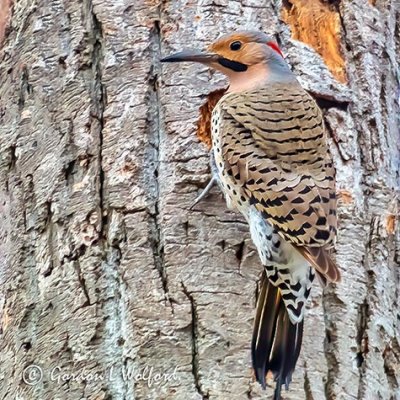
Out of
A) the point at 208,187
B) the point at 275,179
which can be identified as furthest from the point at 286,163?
the point at 208,187

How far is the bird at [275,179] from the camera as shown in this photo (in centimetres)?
315

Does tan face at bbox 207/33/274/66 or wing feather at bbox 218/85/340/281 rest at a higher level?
tan face at bbox 207/33/274/66

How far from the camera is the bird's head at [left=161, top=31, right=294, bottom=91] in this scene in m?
3.63

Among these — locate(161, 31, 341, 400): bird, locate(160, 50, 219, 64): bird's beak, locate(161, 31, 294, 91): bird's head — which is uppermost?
locate(160, 50, 219, 64): bird's beak

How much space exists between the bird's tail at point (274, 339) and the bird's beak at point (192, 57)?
0.72 meters

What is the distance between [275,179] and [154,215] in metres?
0.37

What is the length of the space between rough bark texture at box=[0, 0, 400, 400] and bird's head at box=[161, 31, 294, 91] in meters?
0.05

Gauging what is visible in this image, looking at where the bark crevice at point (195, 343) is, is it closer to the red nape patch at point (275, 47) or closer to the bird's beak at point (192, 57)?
the bird's beak at point (192, 57)

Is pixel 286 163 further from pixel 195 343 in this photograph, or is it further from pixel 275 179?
pixel 195 343

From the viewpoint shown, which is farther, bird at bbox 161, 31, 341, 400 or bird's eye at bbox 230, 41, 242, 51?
bird's eye at bbox 230, 41, 242, 51

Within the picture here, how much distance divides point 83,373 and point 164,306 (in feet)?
0.94

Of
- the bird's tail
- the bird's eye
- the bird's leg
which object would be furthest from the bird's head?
the bird's tail

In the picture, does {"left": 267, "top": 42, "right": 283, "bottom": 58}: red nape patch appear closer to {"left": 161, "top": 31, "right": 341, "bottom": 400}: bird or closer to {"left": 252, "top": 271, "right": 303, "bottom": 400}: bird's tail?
{"left": 161, "top": 31, "right": 341, "bottom": 400}: bird

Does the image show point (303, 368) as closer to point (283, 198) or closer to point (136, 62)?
point (283, 198)
